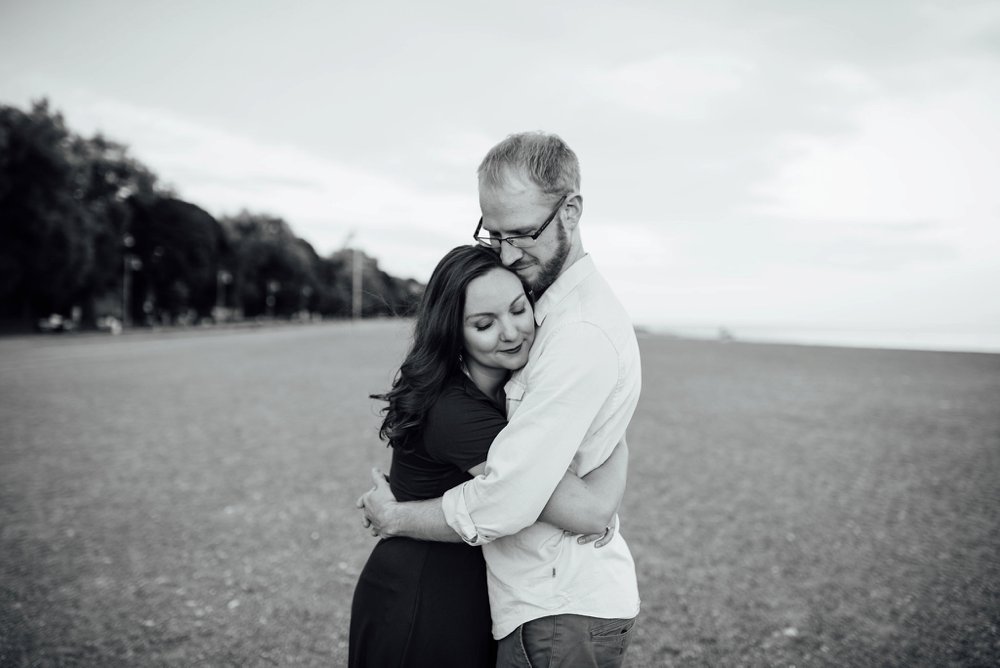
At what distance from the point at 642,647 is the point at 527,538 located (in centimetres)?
279

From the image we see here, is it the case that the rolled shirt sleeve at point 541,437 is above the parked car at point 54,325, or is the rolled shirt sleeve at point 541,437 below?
above

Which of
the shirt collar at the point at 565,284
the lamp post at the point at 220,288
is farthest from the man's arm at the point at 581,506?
the lamp post at the point at 220,288

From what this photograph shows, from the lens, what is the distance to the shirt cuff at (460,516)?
2.04 meters

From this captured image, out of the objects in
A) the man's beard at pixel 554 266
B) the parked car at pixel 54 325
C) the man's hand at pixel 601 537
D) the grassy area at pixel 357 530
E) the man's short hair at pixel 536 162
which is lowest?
the grassy area at pixel 357 530

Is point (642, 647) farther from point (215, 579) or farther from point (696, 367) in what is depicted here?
point (696, 367)

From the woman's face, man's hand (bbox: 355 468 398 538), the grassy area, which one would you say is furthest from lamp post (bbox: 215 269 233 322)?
the woman's face

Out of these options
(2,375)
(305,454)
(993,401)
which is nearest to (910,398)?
(993,401)

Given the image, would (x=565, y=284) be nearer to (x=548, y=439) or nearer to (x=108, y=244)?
(x=548, y=439)

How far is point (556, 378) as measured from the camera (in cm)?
198

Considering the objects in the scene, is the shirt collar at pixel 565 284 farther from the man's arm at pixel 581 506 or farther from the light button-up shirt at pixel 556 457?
the man's arm at pixel 581 506

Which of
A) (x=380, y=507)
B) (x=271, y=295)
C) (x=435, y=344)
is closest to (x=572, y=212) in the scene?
(x=435, y=344)

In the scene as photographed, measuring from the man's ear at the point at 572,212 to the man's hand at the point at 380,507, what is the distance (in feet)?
3.80

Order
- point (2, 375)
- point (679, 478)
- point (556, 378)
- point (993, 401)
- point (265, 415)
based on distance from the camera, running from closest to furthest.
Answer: point (556, 378) → point (679, 478) → point (265, 415) → point (993, 401) → point (2, 375)

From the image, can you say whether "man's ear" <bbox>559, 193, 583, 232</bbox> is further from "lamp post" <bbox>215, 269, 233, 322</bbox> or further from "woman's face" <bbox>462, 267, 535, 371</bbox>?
"lamp post" <bbox>215, 269, 233, 322</bbox>
